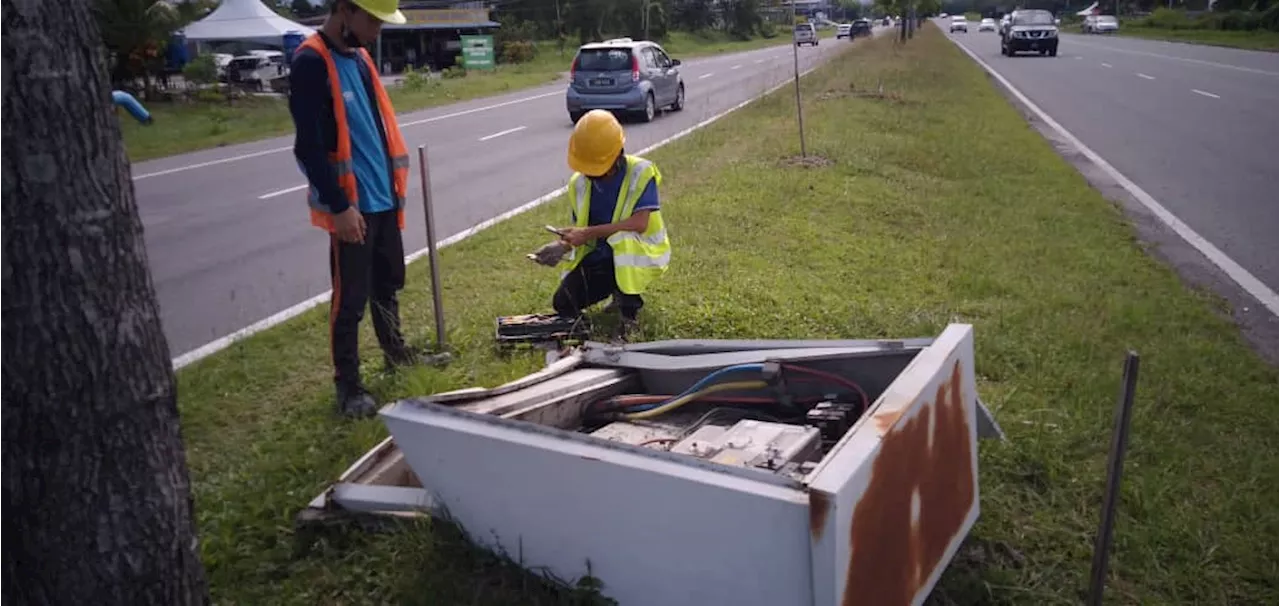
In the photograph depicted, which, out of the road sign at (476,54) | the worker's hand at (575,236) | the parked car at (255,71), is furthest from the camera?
the road sign at (476,54)

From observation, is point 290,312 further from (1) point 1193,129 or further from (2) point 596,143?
(1) point 1193,129

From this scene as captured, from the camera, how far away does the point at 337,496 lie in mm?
3207

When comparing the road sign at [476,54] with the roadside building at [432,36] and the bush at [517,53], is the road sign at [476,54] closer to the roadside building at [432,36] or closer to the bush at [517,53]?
the bush at [517,53]

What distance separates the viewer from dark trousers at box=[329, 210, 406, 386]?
13.7 feet

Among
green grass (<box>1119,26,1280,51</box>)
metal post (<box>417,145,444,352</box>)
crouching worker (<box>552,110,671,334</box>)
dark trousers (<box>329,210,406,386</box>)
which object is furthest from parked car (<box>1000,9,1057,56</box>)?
dark trousers (<box>329,210,406,386</box>)

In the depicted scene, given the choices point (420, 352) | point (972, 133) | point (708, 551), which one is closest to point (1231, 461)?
point (708, 551)

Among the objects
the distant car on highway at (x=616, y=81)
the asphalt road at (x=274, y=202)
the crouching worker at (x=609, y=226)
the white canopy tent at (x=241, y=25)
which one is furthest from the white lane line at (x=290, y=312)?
the white canopy tent at (x=241, y=25)

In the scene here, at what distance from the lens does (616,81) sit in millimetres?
18047

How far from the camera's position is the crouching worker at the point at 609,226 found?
16.0 ft

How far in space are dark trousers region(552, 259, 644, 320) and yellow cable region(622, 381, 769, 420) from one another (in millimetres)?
1796

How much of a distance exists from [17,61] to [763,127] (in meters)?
13.1

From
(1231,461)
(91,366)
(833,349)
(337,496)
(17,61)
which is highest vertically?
(17,61)

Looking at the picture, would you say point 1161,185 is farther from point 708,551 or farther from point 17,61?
point 17,61

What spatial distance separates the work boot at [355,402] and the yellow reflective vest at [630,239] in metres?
1.30
